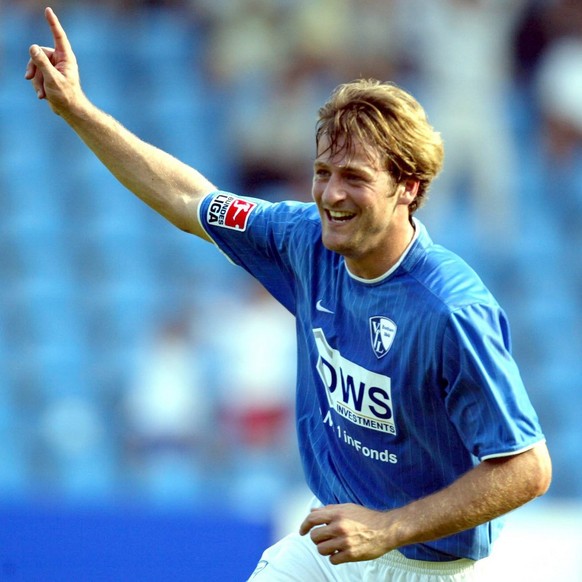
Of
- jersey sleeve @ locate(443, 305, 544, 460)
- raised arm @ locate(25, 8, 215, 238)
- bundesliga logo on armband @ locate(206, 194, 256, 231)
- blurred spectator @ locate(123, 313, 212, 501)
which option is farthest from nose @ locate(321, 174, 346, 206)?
blurred spectator @ locate(123, 313, 212, 501)

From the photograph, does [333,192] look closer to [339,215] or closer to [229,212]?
[339,215]

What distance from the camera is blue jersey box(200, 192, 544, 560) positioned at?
3.66 m

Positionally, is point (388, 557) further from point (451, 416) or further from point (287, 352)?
point (287, 352)

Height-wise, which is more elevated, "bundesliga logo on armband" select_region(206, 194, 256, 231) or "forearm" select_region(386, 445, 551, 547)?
"bundesliga logo on armband" select_region(206, 194, 256, 231)

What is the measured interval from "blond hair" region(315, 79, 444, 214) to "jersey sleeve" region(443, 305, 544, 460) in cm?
59

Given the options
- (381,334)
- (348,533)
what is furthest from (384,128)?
(348,533)

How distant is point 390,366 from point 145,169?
1.37 metres

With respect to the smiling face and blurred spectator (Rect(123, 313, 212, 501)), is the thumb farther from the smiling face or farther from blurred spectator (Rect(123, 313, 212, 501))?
blurred spectator (Rect(123, 313, 212, 501))

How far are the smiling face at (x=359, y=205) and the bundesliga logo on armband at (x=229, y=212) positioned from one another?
0.66m

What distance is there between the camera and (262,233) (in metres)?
4.59

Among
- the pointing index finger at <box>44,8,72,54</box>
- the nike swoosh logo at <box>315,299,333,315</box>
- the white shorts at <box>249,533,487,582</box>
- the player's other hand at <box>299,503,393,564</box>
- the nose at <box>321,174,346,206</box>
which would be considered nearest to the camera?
the player's other hand at <box>299,503,393,564</box>

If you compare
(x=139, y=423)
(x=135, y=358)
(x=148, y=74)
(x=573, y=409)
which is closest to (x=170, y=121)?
(x=148, y=74)

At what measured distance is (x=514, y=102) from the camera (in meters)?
11.7

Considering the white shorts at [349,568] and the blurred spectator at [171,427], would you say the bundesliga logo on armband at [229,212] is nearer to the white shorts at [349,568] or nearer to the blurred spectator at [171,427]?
the white shorts at [349,568]
